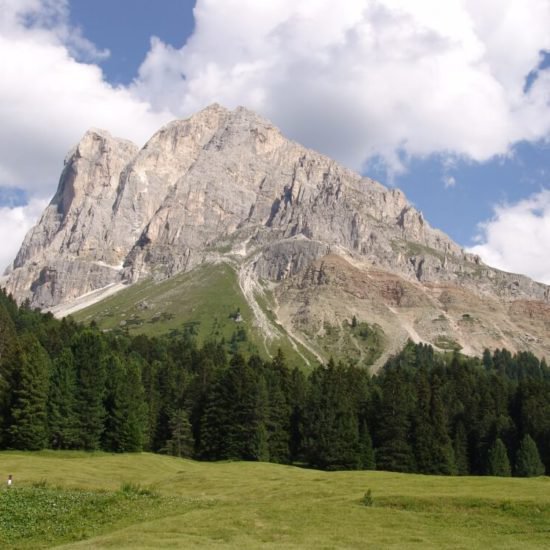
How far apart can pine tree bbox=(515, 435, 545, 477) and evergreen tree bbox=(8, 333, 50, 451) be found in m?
76.4

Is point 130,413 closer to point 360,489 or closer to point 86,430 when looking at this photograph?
point 86,430

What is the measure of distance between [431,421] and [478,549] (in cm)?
7917

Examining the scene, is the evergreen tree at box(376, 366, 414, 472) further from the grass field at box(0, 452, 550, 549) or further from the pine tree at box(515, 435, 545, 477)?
the grass field at box(0, 452, 550, 549)

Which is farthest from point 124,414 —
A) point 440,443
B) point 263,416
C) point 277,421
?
point 440,443

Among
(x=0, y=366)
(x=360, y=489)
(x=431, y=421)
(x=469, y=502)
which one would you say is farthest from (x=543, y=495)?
(x=0, y=366)

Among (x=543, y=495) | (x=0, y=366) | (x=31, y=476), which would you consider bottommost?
(x=31, y=476)

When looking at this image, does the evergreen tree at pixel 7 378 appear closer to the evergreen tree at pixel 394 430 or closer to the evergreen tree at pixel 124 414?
the evergreen tree at pixel 124 414

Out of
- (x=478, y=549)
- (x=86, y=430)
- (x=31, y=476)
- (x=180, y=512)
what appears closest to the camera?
(x=478, y=549)

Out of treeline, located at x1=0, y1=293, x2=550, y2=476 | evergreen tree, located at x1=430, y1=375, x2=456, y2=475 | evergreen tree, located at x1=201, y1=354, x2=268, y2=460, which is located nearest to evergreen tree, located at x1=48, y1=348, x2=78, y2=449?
treeline, located at x1=0, y1=293, x2=550, y2=476

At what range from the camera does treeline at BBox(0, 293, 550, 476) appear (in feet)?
313

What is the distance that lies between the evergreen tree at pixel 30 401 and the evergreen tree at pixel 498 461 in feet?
235

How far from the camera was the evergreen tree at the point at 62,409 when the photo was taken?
93.6 m

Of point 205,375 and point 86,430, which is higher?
point 205,375

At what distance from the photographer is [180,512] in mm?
40156
